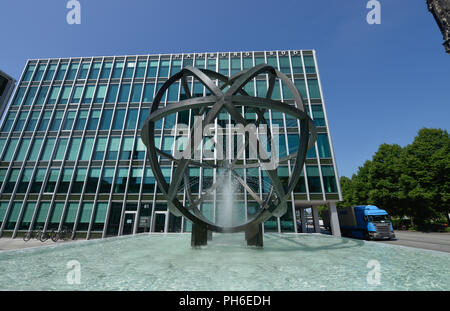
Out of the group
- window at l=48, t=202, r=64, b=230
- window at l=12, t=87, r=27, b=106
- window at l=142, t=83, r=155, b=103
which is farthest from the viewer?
window at l=12, t=87, r=27, b=106

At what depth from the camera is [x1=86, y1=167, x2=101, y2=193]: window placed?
73.9 ft

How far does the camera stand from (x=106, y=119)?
25.5m

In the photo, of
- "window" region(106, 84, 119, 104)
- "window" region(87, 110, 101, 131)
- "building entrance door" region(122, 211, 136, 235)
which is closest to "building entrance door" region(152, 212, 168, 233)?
"building entrance door" region(122, 211, 136, 235)

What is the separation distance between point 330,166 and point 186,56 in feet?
83.2

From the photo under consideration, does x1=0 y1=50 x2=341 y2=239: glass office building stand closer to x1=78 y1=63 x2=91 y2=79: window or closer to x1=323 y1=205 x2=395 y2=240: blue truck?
x1=78 y1=63 x2=91 y2=79: window

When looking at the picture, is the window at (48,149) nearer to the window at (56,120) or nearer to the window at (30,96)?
the window at (56,120)

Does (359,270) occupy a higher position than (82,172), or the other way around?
(82,172)

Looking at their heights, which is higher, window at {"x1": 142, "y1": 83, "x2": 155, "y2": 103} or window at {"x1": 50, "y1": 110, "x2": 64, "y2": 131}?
window at {"x1": 142, "y1": 83, "x2": 155, "y2": 103}

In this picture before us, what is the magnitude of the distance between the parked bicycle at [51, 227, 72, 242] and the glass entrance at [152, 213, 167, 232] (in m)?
9.14

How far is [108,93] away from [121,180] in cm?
1327

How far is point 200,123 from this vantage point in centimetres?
654

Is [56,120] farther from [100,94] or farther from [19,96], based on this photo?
[19,96]
